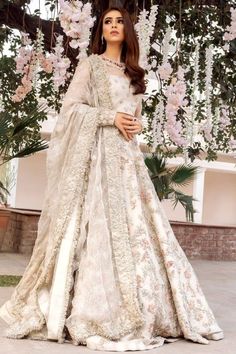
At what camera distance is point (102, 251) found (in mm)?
2740

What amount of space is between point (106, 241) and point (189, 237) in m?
6.60

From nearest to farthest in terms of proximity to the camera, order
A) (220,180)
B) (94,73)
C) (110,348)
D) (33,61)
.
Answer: (110,348)
(94,73)
(33,61)
(220,180)

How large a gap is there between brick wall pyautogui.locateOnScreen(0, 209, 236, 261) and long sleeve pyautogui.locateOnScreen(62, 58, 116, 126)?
5.52 metres

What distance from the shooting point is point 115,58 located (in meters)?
3.08

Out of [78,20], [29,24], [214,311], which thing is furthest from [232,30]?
[29,24]

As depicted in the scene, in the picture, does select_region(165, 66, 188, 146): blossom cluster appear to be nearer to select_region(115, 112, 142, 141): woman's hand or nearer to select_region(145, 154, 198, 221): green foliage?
select_region(115, 112, 142, 141): woman's hand

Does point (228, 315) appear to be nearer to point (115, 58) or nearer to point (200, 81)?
point (115, 58)

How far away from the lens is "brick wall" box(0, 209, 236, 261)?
8383mm

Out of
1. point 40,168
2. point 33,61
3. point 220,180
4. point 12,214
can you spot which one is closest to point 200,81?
point 33,61

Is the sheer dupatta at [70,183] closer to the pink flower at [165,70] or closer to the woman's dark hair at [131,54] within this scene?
the woman's dark hair at [131,54]

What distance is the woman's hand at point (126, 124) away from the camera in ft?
9.59

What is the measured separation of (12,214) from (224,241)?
3308 mm

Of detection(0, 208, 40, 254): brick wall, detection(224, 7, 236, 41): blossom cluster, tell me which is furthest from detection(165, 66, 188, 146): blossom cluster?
detection(0, 208, 40, 254): brick wall

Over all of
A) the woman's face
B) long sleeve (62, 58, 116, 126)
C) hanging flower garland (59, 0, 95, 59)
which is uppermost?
hanging flower garland (59, 0, 95, 59)
